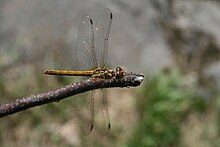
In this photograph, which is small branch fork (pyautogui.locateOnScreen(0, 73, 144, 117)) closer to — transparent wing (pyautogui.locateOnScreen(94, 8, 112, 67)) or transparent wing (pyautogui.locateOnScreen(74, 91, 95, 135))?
transparent wing (pyautogui.locateOnScreen(74, 91, 95, 135))

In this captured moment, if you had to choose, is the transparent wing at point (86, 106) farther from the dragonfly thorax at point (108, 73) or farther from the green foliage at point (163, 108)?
the green foliage at point (163, 108)

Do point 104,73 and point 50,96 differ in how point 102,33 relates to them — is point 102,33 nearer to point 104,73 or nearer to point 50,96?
point 104,73

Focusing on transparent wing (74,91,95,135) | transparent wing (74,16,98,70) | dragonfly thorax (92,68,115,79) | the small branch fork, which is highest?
transparent wing (74,16,98,70)

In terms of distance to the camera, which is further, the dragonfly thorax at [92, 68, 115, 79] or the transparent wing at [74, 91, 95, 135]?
the transparent wing at [74, 91, 95, 135]

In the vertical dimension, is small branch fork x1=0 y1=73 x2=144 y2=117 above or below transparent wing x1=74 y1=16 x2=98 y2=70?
below

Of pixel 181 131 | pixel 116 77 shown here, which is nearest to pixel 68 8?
pixel 181 131

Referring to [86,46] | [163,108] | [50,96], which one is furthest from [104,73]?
[163,108]

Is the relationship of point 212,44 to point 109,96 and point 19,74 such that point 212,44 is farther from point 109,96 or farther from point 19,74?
point 19,74

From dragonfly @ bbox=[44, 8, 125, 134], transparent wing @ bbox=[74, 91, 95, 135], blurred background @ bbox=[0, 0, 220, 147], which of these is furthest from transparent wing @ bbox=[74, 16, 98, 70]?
blurred background @ bbox=[0, 0, 220, 147]
